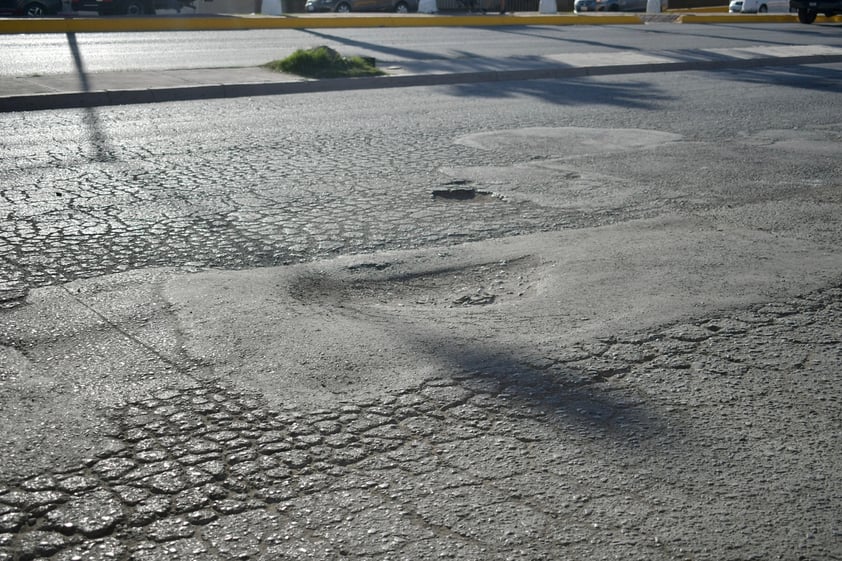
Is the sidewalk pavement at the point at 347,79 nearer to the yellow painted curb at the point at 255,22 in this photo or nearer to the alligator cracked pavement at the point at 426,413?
the alligator cracked pavement at the point at 426,413

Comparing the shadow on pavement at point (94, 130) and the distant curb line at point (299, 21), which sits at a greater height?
the distant curb line at point (299, 21)

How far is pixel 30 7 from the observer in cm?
2925

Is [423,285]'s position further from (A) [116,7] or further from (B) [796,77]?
(A) [116,7]

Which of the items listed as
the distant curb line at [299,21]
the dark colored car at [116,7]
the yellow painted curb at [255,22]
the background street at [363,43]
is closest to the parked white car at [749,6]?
the distant curb line at [299,21]

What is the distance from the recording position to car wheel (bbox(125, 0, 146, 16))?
100 feet

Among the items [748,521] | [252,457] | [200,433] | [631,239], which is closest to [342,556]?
[252,457]

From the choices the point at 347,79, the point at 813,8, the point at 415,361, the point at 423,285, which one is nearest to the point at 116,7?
the point at 347,79

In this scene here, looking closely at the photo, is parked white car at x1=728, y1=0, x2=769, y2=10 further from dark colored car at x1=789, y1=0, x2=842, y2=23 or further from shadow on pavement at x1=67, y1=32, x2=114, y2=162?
shadow on pavement at x1=67, y1=32, x2=114, y2=162

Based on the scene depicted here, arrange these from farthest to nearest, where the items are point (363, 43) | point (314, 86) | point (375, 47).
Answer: point (363, 43), point (375, 47), point (314, 86)

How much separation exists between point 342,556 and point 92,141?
715cm

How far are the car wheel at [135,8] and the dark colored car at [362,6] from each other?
6.87m

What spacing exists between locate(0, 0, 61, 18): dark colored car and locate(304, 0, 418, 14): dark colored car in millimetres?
9600

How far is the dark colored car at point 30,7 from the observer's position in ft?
94.6

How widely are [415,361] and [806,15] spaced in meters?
33.8
